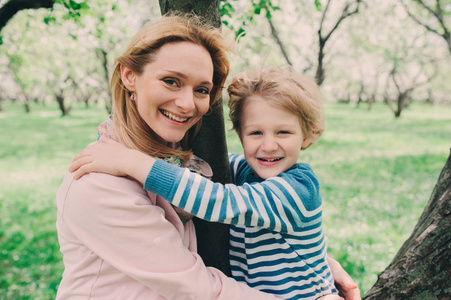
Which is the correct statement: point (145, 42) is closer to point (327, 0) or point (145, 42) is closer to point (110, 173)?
point (110, 173)

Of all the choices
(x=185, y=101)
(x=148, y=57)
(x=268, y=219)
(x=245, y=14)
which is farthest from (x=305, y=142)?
(x=245, y=14)

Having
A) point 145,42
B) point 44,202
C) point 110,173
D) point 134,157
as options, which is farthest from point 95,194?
point 44,202

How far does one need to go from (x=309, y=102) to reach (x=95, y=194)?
124 centimetres

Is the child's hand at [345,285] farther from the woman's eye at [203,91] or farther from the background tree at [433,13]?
the background tree at [433,13]

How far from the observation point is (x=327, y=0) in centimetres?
1166

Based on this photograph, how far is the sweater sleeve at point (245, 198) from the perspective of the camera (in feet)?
4.58

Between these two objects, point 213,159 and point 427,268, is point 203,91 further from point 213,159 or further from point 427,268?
point 427,268

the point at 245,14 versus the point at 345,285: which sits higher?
the point at 245,14

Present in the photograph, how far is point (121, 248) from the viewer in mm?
1303

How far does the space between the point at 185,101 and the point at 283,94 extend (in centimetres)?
57

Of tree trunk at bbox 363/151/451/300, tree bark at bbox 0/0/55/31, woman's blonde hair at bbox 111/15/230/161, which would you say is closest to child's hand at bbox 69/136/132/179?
woman's blonde hair at bbox 111/15/230/161

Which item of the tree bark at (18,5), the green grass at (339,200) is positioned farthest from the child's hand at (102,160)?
the tree bark at (18,5)

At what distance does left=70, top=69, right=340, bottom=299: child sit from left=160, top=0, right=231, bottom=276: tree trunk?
11 cm

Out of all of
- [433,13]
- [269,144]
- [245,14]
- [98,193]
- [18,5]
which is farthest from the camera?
[433,13]
